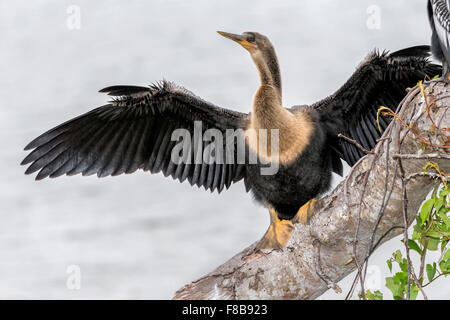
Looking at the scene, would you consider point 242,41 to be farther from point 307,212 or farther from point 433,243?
point 433,243

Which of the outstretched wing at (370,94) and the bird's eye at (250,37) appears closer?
the outstretched wing at (370,94)

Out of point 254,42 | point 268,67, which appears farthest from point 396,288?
point 254,42

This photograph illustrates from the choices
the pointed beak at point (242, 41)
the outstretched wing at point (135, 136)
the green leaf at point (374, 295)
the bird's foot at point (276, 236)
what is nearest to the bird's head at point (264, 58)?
the pointed beak at point (242, 41)

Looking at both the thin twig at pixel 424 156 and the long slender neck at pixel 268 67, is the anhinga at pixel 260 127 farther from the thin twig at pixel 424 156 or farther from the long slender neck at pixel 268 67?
the thin twig at pixel 424 156

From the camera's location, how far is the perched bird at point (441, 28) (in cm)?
202

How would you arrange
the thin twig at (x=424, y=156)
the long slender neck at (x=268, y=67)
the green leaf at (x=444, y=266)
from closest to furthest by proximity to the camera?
the thin twig at (x=424, y=156)
the green leaf at (x=444, y=266)
the long slender neck at (x=268, y=67)

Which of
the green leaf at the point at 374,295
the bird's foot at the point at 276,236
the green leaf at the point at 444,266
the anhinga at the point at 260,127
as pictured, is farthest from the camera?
the anhinga at the point at 260,127

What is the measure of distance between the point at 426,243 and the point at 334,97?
1.05 metres

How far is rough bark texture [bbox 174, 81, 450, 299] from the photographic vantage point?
1794 millimetres

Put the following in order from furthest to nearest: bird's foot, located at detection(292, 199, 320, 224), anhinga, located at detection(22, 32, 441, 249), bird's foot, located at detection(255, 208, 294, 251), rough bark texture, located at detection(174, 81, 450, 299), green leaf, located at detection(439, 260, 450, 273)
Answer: anhinga, located at detection(22, 32, 441, 249), bird's foot, located at detection(255, 208, 294, 251), bird's foot, located at detection(292, 199, 320, 224), green leaf, located at detection(439, 260, 450, 273), rough bark texture, located at detection(174, 81, 450, 299)

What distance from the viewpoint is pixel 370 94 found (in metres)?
2.81

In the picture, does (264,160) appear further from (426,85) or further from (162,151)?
(426,85)

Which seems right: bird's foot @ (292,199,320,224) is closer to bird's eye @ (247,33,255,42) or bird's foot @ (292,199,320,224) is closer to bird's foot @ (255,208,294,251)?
bird's foot @ (255,208,294,251)

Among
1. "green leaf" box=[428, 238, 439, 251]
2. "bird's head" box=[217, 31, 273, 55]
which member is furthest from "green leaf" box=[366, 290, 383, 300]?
"bird's head" box=[217, 31, 273, 55]
